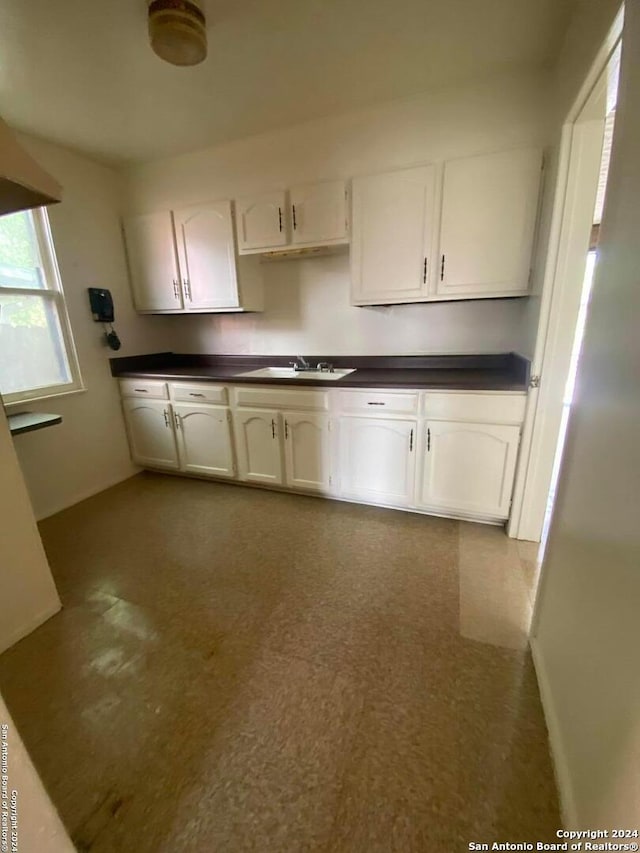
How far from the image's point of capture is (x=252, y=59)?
1724 millimetres

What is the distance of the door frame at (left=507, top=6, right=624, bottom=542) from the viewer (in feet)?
4.87

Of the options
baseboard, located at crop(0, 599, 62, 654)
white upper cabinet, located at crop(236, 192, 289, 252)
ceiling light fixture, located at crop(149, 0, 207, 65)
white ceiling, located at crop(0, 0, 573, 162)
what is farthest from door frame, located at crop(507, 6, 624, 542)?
baseboard, located at crop(0, 599, 62, 654)

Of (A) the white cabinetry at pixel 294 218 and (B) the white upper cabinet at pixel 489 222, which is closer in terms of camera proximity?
(B) the white upper cabinet at pixel 489 222

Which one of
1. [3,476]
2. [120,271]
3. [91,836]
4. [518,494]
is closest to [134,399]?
[120,271]

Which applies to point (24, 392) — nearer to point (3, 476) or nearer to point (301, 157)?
point (3, 476)

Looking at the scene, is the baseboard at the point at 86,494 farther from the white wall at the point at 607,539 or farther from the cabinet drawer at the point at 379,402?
the white wall at the point at 607,539

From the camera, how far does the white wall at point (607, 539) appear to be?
0.73 meters

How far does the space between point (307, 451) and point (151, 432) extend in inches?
55.8

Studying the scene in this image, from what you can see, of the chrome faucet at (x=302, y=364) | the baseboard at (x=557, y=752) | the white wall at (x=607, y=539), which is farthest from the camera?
the chrome faucet at (x=302, y=364)

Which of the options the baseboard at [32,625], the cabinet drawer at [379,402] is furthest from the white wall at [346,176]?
the baseboard at [32,625]

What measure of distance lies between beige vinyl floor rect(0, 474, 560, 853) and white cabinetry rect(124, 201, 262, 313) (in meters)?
1.80

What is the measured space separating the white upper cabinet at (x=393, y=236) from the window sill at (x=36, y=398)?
7.15 ft

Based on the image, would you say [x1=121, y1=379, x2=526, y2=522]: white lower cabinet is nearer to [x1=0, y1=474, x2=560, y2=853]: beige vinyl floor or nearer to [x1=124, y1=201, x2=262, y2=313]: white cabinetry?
[x1=0, y1=474, x2=560, y2=853]: beige vinyl floor

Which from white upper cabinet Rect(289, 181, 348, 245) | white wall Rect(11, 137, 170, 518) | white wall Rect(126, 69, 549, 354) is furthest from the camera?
white wall Rect(11, 137, 170, 518)
